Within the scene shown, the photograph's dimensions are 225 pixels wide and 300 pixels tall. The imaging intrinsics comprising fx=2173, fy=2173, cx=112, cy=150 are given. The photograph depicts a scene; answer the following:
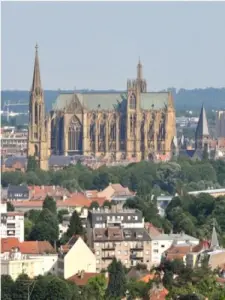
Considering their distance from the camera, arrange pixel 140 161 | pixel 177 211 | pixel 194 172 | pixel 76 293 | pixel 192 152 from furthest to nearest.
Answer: pixel 192 152 < pixel 140 161 < pixel 194 172 < pixel 177 211 < pixel 76 293

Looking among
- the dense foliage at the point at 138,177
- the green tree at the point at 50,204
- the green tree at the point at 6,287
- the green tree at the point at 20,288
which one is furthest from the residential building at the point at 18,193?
the green tree at the point at 6,287

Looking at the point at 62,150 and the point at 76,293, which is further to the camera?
the point at 62,150

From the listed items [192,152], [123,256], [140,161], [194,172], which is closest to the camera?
[123,256]

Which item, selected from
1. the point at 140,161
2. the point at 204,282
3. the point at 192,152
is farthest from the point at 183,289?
the point at 192,152

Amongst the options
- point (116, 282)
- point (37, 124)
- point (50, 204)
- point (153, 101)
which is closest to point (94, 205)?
point (50, 204)

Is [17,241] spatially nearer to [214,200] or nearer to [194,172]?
[214,200]
